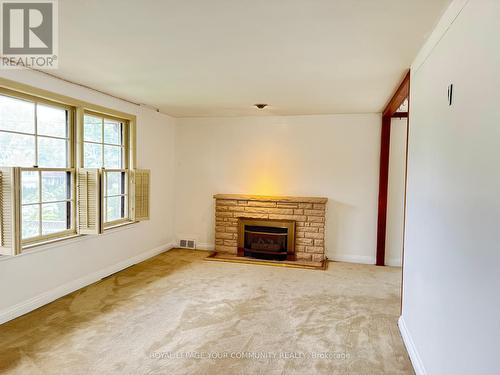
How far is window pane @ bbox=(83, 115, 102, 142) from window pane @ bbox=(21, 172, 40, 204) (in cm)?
85

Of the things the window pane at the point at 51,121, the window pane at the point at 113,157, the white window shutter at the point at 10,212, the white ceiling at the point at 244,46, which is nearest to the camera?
the white ceiling at the point at 244,46

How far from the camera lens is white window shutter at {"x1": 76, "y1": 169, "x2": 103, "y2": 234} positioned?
3762 mm

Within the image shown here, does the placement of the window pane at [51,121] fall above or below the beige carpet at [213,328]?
above

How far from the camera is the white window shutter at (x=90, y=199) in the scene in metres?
3.76

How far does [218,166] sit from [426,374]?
14.7 ft

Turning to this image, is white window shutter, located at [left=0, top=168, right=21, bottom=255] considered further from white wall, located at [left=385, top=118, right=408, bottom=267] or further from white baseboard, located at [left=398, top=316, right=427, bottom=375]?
white wall, located at [left=385, top=118, right=408, bottom=267]

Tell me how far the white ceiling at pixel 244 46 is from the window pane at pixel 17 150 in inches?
30.9

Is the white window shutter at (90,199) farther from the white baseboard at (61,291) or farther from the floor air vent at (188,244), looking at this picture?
the floor air vent at (188,244)

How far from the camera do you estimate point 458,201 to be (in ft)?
5.59

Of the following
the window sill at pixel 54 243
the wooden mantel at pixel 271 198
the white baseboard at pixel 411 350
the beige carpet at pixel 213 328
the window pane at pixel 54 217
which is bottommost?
the beige carpet at pixel 213 328

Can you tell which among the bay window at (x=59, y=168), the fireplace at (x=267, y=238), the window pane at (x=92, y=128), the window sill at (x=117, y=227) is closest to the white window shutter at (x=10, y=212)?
the bay window at (x=59, y=168)

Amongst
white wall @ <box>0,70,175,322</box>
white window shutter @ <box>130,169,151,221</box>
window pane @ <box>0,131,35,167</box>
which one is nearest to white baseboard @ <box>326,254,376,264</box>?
white wall @ <box>0,70,175,322</box>

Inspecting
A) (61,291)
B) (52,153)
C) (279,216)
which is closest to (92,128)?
(52,153)

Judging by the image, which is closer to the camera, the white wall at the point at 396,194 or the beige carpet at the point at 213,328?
the beige carpet at the point at 213,328
